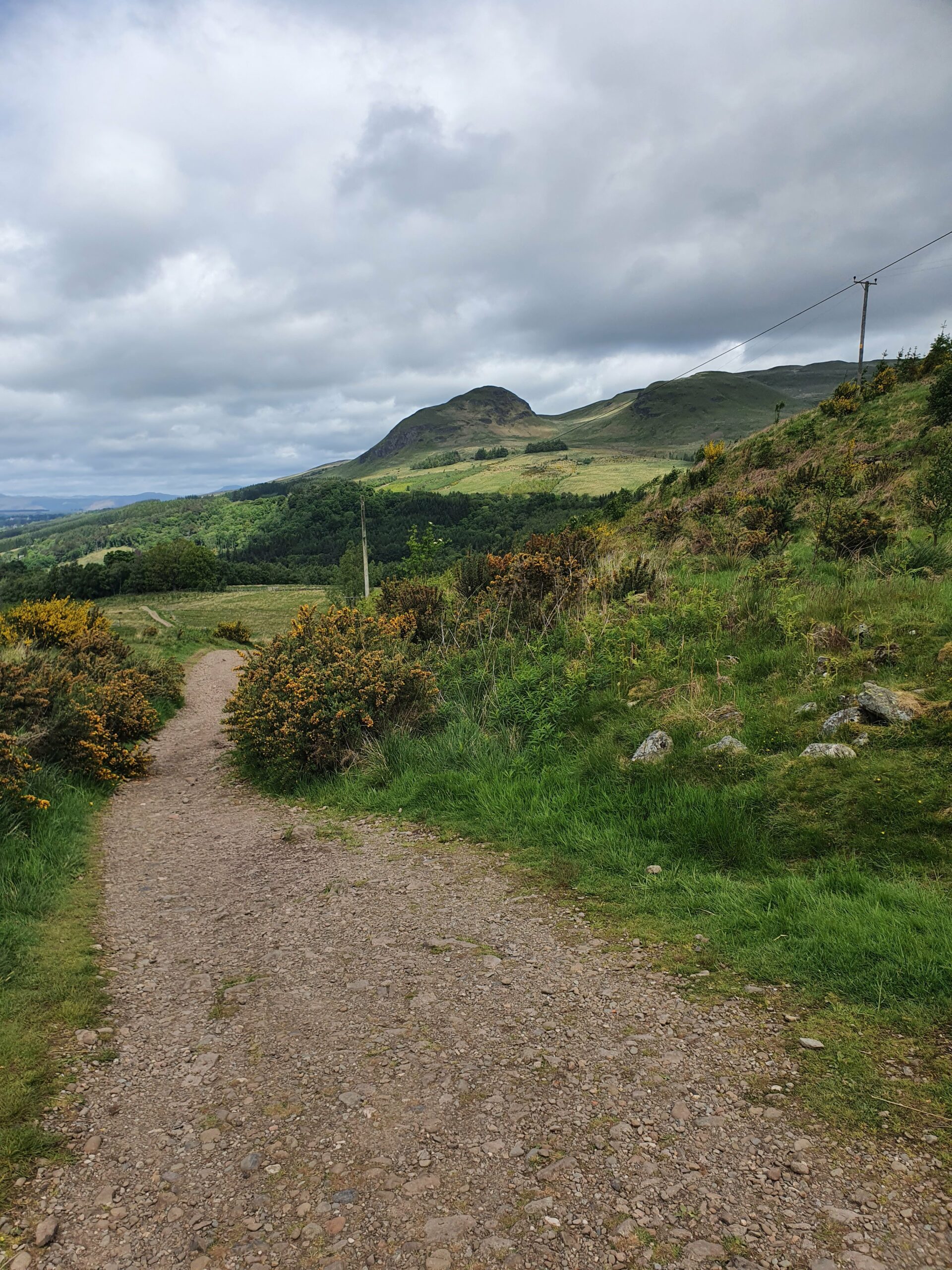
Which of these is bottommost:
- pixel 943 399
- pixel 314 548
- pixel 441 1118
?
pixel 314 548

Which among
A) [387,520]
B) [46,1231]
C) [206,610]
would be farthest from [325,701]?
[387,520]

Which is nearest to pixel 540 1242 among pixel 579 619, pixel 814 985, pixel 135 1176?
pixel 135 1176

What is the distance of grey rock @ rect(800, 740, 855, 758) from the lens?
4.92m

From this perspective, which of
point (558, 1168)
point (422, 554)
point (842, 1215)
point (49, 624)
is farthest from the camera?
point (422, 554)

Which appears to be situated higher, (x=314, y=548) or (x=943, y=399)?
(x=943, y=399)

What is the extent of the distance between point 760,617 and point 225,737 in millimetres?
9767

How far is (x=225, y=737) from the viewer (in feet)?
41.7

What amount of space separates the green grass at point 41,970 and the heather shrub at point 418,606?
6389 mm

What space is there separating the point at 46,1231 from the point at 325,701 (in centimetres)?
620

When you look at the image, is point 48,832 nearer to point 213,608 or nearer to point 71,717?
point 71,717

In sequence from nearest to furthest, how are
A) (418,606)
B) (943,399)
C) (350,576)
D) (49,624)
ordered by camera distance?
1. (418,606)
2. (49,624)
3. (943,399)
4. (350,576)

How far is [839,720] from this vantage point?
536 cm

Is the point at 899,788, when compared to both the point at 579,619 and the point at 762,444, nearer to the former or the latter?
the point at 579,619

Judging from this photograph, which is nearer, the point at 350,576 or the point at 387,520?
the point at 350,576
